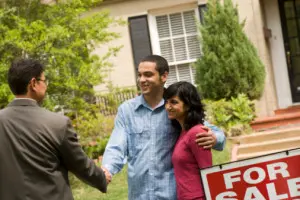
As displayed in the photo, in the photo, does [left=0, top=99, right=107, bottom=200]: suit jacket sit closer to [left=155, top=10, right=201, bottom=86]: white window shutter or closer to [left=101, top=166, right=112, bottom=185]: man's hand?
[left=101, top=166, right=112, bottom=185]: man's hand

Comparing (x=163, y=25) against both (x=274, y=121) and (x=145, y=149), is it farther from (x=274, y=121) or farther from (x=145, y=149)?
(x=145, y=149)

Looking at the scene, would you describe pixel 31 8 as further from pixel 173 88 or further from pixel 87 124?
pixel 173 88

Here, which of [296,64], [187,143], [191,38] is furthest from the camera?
[191,38]

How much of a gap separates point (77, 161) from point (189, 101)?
0.79 meters

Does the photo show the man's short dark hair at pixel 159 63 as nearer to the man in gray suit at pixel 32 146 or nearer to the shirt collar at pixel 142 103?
the shirt collar at pixel 142 103

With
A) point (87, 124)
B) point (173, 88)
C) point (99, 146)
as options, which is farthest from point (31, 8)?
point (173, 88)

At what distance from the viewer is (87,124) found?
937 centimetres

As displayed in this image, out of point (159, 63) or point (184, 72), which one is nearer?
point (159, 63)

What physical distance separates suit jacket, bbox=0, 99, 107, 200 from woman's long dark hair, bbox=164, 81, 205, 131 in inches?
28.0

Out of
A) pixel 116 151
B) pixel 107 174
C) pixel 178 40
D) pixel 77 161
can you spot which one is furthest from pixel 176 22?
pixel 77 161

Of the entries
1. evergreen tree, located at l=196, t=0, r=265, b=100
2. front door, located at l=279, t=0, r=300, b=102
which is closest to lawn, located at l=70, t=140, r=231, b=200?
evergreen tree, located at l=196, t=0, r=265, b=100

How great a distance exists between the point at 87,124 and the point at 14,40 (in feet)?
6.48

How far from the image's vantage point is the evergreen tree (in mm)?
11844

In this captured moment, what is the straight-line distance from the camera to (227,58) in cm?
1193
